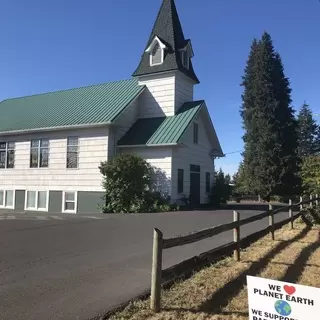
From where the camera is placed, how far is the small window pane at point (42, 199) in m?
27.5

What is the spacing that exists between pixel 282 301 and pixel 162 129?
21.3 m

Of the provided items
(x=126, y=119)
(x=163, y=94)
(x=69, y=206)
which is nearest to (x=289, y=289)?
(x=126, y=119)

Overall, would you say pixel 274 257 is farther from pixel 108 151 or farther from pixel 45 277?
pixel 108 151

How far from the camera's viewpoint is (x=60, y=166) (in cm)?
2675

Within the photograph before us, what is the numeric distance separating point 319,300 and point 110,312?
3.13m

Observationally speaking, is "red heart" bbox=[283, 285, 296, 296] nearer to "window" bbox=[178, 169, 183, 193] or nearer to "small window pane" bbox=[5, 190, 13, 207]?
"window" bbox=[178, 169, 183, 193]

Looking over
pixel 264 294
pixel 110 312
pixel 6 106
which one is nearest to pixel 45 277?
pixel 110 312

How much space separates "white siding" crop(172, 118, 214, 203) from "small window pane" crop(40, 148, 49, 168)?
9.32 metres

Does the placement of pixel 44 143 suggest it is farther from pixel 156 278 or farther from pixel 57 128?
pixel 156 278

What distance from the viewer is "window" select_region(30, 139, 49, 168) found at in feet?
90.2

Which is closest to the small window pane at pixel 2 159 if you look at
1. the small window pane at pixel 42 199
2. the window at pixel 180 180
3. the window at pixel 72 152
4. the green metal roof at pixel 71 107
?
the green metal roof at pixel 71 107

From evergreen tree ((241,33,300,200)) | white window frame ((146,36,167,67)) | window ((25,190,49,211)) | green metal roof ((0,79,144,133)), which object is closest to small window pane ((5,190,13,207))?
window ((25,190,49,211))

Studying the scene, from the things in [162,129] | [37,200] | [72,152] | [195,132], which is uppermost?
[195,132]

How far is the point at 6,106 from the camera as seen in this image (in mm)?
34688
